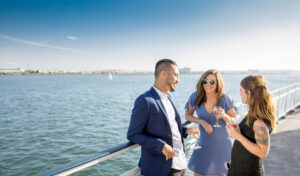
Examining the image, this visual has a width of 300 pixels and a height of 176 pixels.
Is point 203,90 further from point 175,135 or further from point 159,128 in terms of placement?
point 159,128

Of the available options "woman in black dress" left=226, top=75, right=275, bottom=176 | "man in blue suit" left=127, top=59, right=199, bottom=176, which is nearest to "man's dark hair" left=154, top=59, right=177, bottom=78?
"man in blue suit" left=127, top=59, right=199, bottom=176

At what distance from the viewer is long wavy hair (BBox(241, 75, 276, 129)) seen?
1762 millimetres

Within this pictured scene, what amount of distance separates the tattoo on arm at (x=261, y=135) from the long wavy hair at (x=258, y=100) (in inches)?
3.9

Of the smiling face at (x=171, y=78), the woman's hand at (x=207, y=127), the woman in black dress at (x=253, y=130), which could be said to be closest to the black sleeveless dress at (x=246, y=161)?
the woman in black dress at (x=253, y=130)

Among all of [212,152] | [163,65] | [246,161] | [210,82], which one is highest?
[163,65]

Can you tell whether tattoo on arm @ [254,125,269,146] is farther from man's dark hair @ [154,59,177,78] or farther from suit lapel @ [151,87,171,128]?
man's dark hair @ [154,59,177,78]

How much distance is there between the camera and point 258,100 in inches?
71.8

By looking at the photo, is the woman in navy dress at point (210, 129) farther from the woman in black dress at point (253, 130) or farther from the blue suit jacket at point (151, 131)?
the blue suit jacket at point (151, 131)

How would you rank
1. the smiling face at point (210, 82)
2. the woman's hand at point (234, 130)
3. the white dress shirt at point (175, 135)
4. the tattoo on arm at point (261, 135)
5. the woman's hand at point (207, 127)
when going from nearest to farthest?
the tattoo on arm at point (261, 135) → the woman's hand at point (234, 130) → the white dress shirt at point (175, 135) → the woman's hand at point (207, 127) → the smiling face at point (210, 82)

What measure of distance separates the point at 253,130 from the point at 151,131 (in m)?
0.97

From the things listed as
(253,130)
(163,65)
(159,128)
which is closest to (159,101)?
(159,128)

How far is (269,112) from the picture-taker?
5.81ft

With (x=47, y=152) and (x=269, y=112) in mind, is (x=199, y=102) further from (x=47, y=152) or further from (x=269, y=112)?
(x=47, y=152)

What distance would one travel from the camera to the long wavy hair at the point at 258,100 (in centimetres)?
176
